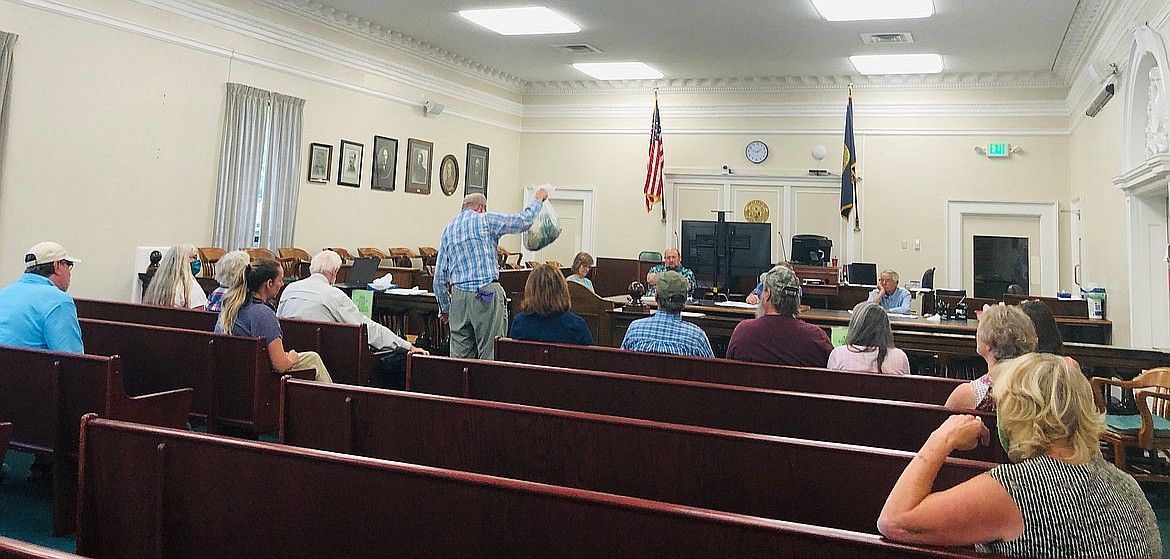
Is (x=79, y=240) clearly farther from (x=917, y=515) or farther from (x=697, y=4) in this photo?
(x=917, y=515)

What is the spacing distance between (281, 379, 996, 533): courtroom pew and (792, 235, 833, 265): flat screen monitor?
27.3ft

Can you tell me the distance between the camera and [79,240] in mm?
7293

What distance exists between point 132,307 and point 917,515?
5.00 metres

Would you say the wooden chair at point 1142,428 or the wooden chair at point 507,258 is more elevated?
the wooden chair at point 507,258

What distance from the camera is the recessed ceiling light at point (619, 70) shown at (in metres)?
11.5

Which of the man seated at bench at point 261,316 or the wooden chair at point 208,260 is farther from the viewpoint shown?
the wooden chair at point 208,260

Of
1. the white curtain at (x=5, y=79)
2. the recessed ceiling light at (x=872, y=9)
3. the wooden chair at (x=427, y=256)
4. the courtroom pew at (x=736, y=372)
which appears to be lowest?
the courtroom pew at (x=736, y=372)

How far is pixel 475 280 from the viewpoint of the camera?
4984 millimetres

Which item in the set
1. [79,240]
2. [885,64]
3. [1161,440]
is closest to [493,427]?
[1161,440]

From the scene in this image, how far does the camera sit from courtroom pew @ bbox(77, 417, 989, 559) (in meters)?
1.32

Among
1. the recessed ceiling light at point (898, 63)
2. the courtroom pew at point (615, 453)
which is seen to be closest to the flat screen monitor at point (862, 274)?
the recessed ceiling light at point (898, 63)

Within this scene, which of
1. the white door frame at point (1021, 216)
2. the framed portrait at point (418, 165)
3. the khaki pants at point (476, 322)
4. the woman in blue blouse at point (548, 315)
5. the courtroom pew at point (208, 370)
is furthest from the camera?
the framed portrait at point (418, 165)

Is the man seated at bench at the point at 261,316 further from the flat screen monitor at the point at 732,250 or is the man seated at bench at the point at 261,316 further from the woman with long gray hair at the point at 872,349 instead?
the flat screen monitor at the point at 732,250

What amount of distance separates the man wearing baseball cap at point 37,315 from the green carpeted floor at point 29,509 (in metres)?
0.63
